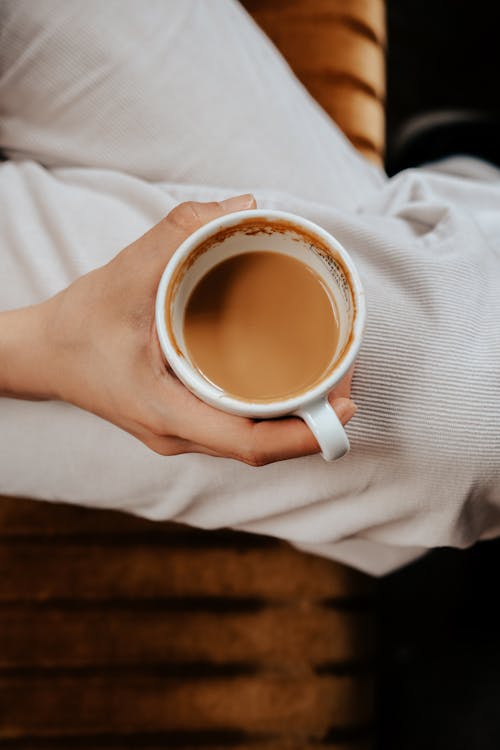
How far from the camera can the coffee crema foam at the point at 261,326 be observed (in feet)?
1.54

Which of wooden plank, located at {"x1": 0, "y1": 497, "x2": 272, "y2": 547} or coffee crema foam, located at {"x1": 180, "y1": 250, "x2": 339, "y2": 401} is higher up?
coffee crema foam, located at {"x1": 180, "y1": 250, "x2": 339, "y2": 401}

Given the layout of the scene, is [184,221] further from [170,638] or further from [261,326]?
[170,638]

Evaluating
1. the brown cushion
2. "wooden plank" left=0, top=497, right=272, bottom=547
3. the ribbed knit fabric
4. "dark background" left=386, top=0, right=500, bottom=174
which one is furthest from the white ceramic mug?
"dark background" left=386, top=0, right=500, bottom=174

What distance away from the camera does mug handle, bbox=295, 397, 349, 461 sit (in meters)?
0.40

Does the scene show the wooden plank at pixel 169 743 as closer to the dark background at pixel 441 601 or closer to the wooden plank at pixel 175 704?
the wooden plank at pixel 175 704

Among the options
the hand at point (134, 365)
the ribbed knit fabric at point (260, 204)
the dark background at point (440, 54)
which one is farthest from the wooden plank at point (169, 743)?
the dark background at point (440, 54)

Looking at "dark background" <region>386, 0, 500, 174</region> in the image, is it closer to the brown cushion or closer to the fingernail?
the brown cushion

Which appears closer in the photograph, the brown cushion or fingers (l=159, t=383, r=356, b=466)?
fingers (l=159, t=383, r=356, b=466)

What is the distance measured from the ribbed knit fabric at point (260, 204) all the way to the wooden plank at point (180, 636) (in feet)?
0.52

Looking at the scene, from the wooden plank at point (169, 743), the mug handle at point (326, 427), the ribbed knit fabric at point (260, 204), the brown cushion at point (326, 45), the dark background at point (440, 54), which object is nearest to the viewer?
the mug handle at point (326, 427)

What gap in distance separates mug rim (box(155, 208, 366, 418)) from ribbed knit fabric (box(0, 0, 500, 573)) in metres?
0.12

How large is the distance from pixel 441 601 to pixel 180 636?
2.19ft

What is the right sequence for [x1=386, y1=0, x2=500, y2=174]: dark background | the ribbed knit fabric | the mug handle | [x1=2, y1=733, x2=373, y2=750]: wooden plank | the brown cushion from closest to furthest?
the mug handle, the ribbed knit fabric, [x1=2, y1=733, x2=373, y2=750]: wooden plank, the brown cushion, [x1=386, y1=0, x2=500, y2=174]: dark background

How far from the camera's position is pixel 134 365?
0.50 m
